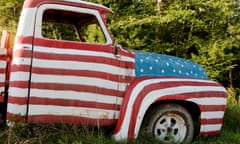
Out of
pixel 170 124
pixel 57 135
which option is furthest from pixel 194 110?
pixel 57 135

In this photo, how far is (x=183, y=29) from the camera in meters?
12.9

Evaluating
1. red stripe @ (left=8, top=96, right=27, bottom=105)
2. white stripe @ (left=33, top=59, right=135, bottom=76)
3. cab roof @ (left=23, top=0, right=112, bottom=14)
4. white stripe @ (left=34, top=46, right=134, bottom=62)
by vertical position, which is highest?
cab roof @ (left=23, top=0, right=112, bottom=14)

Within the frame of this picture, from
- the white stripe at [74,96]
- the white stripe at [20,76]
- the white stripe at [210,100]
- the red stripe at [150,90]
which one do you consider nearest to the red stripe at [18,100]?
the white stripe at [74,96]

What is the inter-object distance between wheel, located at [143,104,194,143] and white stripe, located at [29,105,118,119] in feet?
1.57

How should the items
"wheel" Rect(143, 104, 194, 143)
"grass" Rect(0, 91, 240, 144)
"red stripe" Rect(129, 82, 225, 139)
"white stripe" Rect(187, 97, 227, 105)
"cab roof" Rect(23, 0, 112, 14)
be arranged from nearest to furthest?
1. "grass" Rect(0, 91, 240, 144)
2. "cab roof" Rect(23, 0, 112, 14)
3. "red stripe" Rect(129, 82, 225, 139)
4. "wheel" Rect(143, 104, 194, 143)
5. "white stripe" Rect(187, 97, 227, 105)

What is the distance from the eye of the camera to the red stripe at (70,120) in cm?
432

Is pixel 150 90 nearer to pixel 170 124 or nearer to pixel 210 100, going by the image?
pixel 170 124

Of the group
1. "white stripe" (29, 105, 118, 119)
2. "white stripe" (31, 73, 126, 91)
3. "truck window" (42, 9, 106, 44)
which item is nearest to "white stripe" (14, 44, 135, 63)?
"white stripe" (31, 73, 126, 91)

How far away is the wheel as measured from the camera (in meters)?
4.82

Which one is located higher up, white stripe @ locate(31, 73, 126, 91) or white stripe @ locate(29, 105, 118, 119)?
white stripe @ locate(31, 73, 126, 91)

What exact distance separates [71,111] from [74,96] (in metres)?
0.18

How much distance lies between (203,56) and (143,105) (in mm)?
7626

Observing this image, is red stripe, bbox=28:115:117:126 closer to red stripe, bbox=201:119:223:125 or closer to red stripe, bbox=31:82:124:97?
red stripe, bbox=31:82:124:97

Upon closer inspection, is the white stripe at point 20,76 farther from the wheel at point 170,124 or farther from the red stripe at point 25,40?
the wheel at point 170,124
